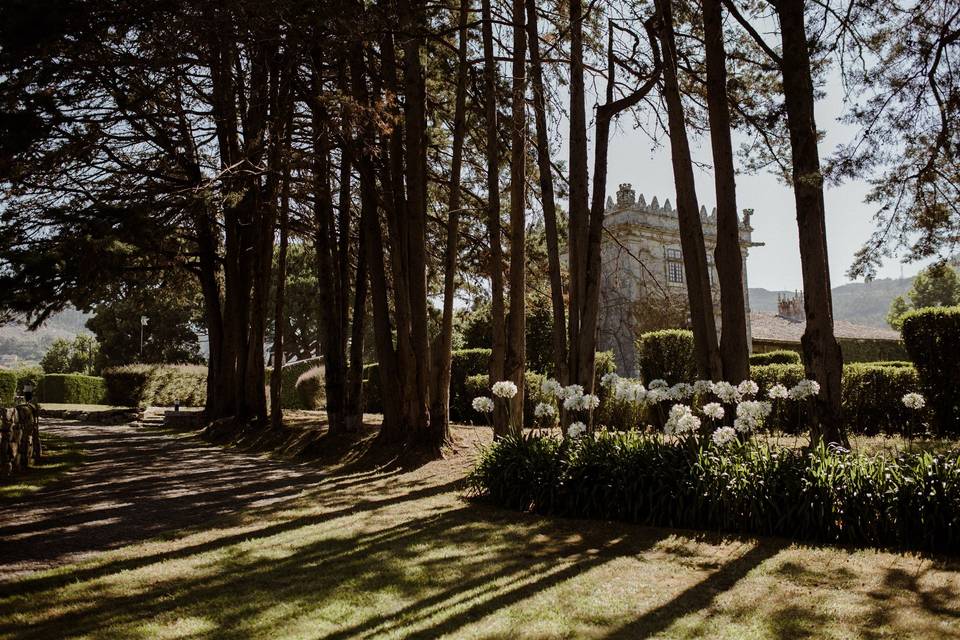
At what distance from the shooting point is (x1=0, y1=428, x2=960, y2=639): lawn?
3.87 metres

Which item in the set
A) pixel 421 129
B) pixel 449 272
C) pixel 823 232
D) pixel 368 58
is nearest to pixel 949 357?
pixel 823 232

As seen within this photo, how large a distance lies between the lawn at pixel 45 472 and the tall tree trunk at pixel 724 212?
9.08m

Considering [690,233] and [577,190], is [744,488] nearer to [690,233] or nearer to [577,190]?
[690,233]

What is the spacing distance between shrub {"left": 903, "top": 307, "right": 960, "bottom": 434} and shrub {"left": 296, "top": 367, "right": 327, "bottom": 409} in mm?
18875

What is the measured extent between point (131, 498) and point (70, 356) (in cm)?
6452

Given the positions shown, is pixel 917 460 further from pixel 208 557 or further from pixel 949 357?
pixel 949 357

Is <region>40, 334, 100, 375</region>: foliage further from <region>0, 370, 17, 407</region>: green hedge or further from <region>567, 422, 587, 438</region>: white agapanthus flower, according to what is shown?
<region>567, 422, 587, 438</region>: white agapanthus flower

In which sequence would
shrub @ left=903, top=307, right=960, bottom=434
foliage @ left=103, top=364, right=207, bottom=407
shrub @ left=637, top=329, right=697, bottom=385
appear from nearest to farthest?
shrub @ left=903, top=307, right=960, bottom=434 < shrub @ left=637, top=329, right=697, bottom=385 < foliage @ left=103, top=364, right=207, bottom=407

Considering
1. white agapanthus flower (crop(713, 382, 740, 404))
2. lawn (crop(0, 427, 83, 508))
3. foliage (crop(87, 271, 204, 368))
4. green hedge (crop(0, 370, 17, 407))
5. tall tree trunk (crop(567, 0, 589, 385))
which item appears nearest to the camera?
white agapanthus flower (crop(713, 382, 740, 404))

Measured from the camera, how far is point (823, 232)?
789 centimetres

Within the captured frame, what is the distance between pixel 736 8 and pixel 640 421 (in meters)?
7.26

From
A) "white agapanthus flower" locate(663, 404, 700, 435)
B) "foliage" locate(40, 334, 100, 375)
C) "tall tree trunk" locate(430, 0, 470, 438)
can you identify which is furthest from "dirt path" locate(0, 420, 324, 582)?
"foliage" locate(40, 334, 100, 375)

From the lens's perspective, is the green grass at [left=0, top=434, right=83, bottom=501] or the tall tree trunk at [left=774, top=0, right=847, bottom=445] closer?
the tall tree trunk at [left=774, top=0, right=847, bottom=445]

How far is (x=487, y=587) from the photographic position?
4613mm
